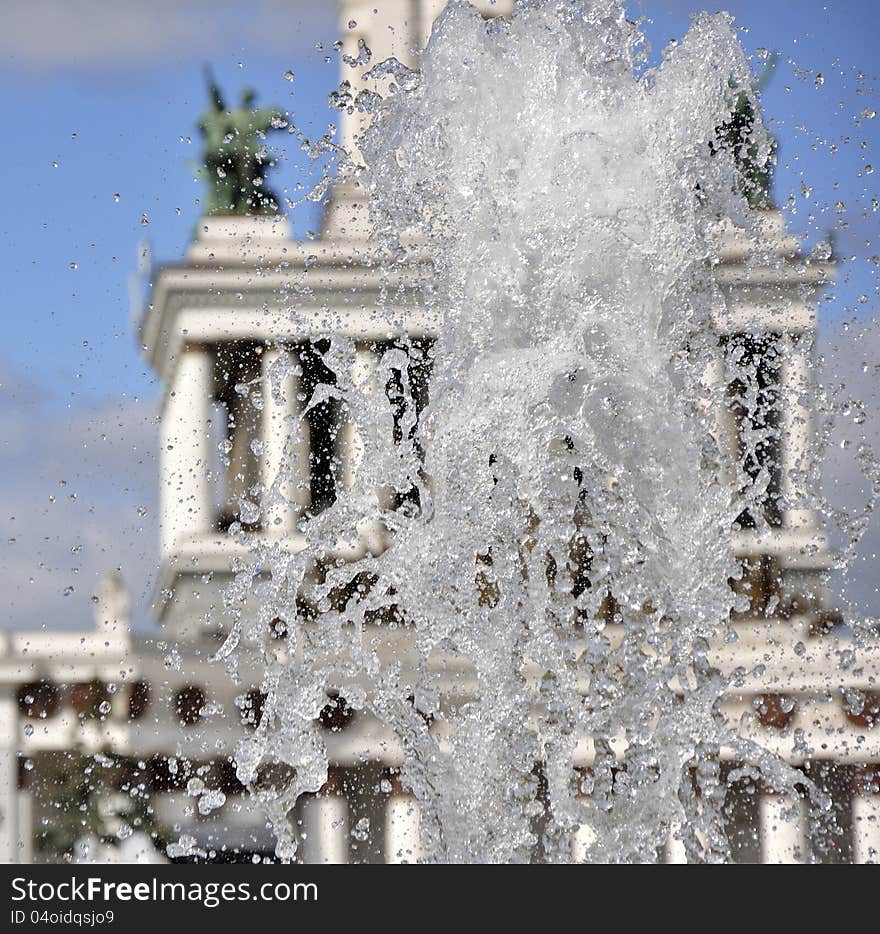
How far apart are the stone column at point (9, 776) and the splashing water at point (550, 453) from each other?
973cm

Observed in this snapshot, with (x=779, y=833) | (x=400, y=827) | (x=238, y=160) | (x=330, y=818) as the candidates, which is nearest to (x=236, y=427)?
(x=238, y=160)

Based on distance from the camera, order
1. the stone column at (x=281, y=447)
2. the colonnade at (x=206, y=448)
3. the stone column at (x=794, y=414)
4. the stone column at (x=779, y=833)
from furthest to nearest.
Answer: the colonnade at (x=206, y=448), the stone column at (x=281, y=447), the stone column at (x=794, y=414), the stone column at (x=779, y=833)

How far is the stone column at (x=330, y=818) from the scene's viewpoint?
55.5ft

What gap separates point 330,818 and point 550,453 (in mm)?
10862

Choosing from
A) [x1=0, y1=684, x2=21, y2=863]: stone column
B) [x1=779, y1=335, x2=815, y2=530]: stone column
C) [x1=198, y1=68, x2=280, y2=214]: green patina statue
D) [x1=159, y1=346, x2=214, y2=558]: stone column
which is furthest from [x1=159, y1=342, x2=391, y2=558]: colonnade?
[x1=779, y1=335, x2=815, y2=530]: stone column

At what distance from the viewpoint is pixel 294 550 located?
1703cm

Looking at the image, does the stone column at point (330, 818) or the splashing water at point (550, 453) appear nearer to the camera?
the splashing water at point (550, 453)

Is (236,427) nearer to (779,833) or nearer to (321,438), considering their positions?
(321,438)

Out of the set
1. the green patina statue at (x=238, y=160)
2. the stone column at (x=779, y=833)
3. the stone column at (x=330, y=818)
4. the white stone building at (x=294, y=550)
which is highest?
the green patina statue at (x=238, y=160)

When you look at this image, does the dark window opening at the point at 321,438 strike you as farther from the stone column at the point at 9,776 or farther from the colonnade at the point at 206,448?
the stone column at the point at 9,776

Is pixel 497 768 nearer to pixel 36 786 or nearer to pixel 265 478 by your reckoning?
pixel 36 786

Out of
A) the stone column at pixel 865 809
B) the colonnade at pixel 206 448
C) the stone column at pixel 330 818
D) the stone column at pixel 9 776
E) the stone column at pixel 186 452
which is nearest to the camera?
the stone column at pixel 865 809

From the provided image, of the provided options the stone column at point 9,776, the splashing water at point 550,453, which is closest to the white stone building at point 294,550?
the stone column at point 9,776
